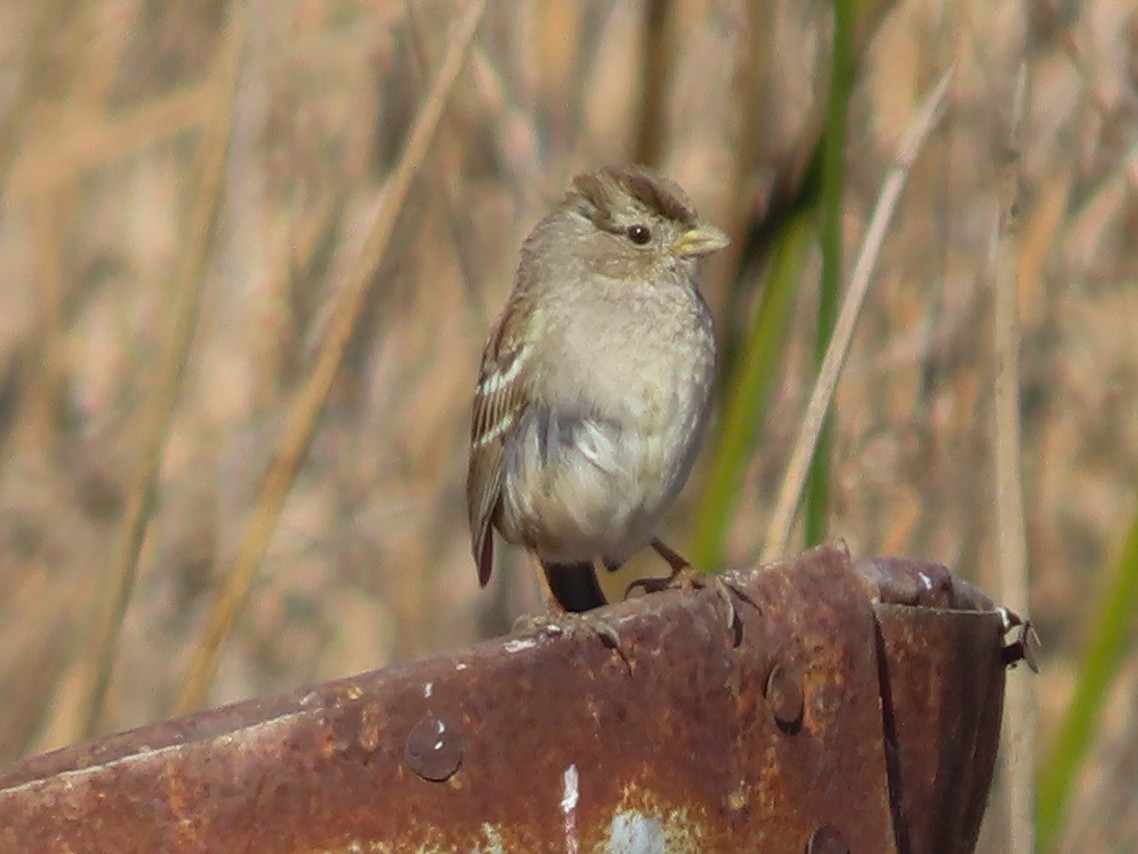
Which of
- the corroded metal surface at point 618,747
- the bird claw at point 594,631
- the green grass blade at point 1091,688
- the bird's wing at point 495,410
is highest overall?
the bird claw at point 594,631

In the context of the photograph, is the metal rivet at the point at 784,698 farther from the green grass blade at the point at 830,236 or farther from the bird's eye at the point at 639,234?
the bird's eye at the point at 639,234

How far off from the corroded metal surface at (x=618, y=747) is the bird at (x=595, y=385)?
1314 mm

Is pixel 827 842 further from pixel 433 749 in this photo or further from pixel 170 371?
pixel 170 371

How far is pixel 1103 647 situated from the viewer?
227 cm

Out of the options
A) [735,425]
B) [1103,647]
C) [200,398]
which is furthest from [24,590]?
[1103,647]

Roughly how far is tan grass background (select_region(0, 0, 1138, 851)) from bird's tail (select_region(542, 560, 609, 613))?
470 millimetres

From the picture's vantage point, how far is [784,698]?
1425 mm

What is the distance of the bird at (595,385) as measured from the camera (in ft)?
9.46

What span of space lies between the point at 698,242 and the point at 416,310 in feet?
4.46

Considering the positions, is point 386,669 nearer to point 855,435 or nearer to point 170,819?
point 170,819

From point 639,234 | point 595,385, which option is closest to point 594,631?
point 595,385

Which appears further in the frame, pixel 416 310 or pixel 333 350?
pixel 416 310

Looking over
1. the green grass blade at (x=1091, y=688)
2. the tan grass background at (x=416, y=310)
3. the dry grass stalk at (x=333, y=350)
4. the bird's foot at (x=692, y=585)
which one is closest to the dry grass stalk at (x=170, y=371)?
Result: the dry grass stalk at (x=333, y=350)

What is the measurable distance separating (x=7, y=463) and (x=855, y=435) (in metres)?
2.18
